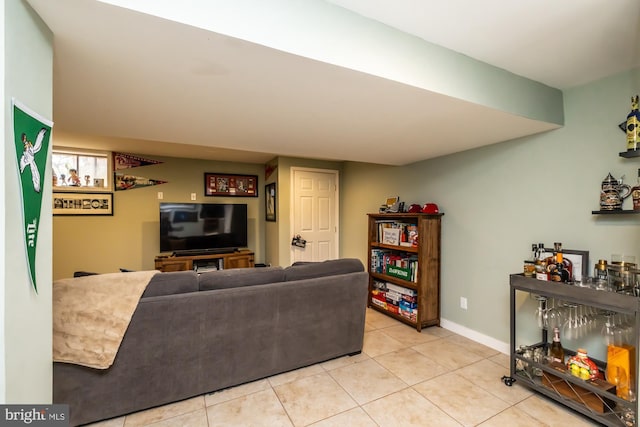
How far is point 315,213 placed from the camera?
4875 millimetres

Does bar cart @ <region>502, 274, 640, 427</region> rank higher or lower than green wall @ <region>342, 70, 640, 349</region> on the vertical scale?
lower

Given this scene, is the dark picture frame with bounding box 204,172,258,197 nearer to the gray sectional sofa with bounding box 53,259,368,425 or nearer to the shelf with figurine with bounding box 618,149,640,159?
the gray sectional sofa with bounding box 53,259,368,425

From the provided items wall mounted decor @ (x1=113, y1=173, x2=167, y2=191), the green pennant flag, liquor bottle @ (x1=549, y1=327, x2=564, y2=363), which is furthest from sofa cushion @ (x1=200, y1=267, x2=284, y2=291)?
wall mounted decor @ (x1=113, y1=173, x2=167, y2=191)

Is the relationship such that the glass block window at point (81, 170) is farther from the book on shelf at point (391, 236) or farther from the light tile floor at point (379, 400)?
the book on shelf at point (391, 236)

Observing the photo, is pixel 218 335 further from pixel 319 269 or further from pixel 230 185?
pixel 230 185

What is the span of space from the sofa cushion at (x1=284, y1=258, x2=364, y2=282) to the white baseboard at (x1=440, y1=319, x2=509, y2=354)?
1.40 m

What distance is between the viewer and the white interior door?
4719 mm

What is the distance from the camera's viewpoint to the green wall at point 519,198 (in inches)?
76.7

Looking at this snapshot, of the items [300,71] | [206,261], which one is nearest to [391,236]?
[300,71]

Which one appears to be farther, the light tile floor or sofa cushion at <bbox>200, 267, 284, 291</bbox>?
sofa cushion at <bbox>200, 267, 284, 291</bbox>

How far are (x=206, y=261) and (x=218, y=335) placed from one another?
2.94 meters

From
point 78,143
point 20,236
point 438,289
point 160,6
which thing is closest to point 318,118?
point 160,6

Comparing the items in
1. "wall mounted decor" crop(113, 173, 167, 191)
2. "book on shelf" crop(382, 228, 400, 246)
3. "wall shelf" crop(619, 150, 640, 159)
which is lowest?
"book on shelf" crop(382, 228, 400, 246)

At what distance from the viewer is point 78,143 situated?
12.9ft
